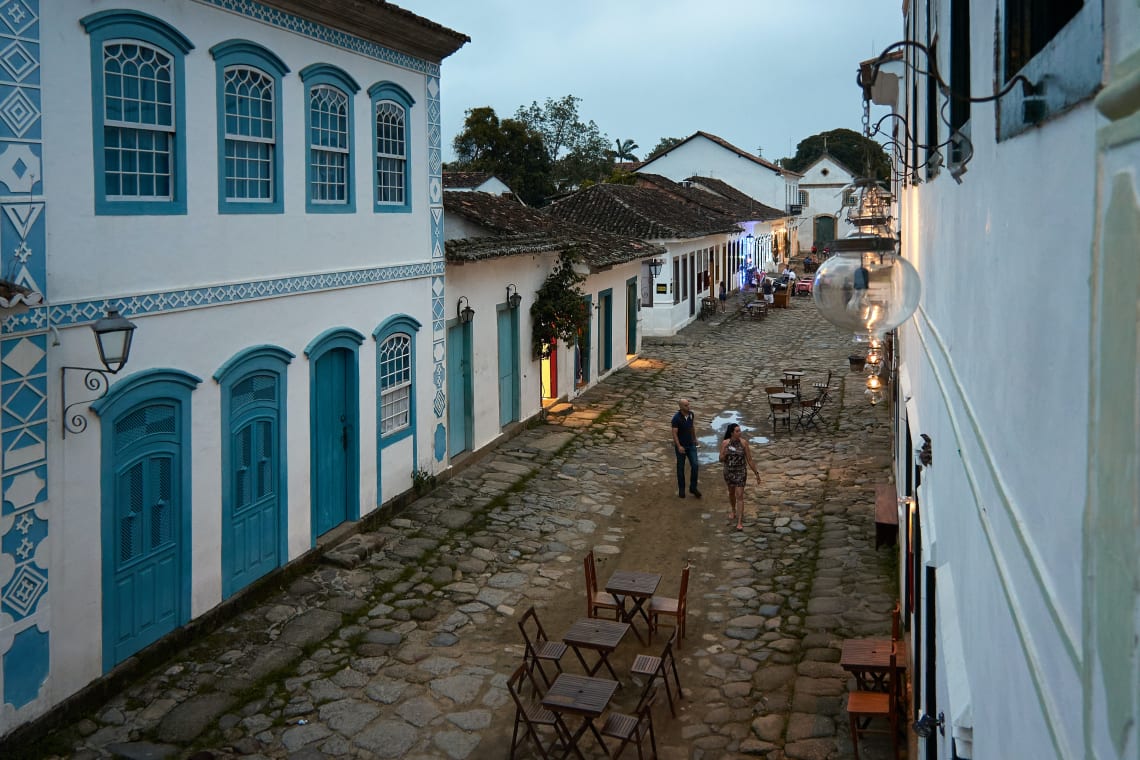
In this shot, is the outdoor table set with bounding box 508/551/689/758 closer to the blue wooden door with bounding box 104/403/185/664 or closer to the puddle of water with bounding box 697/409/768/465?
the blue wooden door with bounding box 104/403/185/664

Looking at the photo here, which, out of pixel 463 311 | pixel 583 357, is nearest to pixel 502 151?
pixel 583 357

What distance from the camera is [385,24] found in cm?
1258

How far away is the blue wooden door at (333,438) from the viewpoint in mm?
11953

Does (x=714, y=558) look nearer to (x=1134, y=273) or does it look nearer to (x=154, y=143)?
(x=154, y=143)

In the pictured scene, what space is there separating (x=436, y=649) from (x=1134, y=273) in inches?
356


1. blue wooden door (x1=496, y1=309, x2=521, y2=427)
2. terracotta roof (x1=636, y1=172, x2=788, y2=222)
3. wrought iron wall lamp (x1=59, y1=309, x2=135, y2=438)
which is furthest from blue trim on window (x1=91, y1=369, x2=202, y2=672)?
terracotta roof (x1=636, y1=172, x2=788, y2=222)

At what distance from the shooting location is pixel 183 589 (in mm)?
9547

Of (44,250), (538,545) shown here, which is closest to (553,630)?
(538,545)

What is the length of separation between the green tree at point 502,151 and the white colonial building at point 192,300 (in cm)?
3475

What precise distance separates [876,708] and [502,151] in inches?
1701

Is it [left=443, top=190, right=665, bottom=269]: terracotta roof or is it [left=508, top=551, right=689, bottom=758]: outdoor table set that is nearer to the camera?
[left=508, top=551, right=689, bottom=758]: outdoor table set

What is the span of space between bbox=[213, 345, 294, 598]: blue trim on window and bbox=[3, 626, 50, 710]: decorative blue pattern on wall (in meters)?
2.28

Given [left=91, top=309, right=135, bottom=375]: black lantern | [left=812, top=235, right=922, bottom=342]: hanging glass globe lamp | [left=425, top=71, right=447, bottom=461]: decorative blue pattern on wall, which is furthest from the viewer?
[left=425, top=71, right=447, bottom=461]: decorative blue pattern on wall

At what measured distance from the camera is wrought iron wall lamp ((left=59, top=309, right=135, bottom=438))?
26.4 ft
